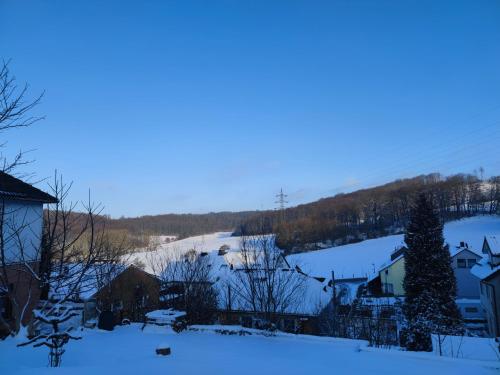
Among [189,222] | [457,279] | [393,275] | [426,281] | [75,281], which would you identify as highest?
[189,222]

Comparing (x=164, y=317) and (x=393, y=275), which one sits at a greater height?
(x=164, y=317)

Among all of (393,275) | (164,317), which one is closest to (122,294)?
(164,317)

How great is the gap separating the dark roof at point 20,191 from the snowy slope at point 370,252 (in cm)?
2689

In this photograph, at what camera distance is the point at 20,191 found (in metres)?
9.79

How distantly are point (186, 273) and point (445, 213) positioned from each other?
63927mm

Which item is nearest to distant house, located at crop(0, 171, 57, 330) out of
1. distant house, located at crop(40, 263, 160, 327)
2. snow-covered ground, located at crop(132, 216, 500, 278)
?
distant house, located at crop(40, 263, 160, 327)

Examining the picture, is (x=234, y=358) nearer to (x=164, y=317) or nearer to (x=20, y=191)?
(x=164, y=317)

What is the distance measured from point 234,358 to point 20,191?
780 cm

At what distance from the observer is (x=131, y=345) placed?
6.49m

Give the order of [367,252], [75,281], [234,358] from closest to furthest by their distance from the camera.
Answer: [234,358] < [75,281] < [367,252]

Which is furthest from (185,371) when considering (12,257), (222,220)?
(222,220)

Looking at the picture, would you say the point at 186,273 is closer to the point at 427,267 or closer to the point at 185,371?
the point at 185,371

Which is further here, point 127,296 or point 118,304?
point 127,296

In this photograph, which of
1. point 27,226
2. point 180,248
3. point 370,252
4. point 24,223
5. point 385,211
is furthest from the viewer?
point 385,211
